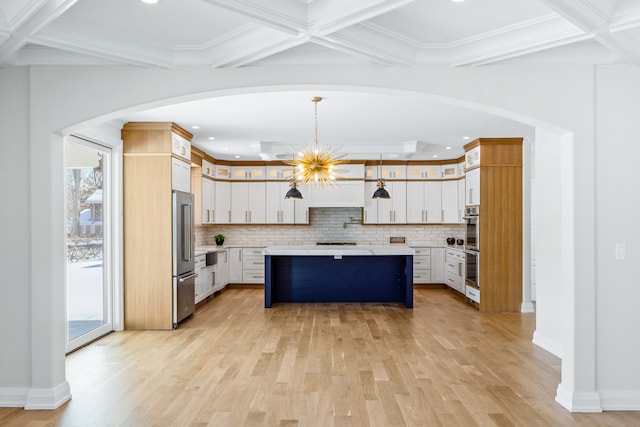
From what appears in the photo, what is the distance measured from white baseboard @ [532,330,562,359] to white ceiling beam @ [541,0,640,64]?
9.72 ft

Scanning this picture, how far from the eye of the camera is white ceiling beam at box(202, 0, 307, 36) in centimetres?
254

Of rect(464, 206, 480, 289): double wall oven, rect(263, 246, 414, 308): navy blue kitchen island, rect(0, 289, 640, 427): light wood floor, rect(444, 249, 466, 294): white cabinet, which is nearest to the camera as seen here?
rect(0, 289, 640, 427): light wood floor

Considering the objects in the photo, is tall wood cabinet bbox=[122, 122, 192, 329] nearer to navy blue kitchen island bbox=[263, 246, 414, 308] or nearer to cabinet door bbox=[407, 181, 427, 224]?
navy blue kitchen island bbox=[263, 246, 414, 308]

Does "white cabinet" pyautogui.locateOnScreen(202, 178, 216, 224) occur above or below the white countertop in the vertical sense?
above

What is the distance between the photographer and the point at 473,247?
24.3 feet

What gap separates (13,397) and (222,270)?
5.43 metres

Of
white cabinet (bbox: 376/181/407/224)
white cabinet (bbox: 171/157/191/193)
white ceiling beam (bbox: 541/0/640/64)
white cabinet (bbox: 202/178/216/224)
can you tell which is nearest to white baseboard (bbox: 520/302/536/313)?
white cabinet (bbox: 376/181/407/224)

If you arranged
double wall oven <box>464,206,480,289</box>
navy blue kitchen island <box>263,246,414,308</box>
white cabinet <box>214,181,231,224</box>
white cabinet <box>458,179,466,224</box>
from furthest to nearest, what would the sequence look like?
1. white cabinet <box>214,181,231,224</box>
2. white cabinet <box>458,179,466,224</box>
3. navy blue kitchen island <box>263,246,414,308</box>
4. double wall oven <box>464,206,480,289</box>

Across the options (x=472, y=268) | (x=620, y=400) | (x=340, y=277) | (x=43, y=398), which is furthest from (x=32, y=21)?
(x=472, y=268)

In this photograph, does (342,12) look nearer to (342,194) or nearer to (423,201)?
(342,194)

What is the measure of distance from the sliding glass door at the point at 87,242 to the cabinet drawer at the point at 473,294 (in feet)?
16.9

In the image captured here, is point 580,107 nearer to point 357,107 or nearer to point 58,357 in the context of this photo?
point 357,107

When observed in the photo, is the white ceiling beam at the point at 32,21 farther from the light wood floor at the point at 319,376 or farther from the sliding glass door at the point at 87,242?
the light wood floor at the point at 319,376

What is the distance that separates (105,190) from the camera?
5773mm
